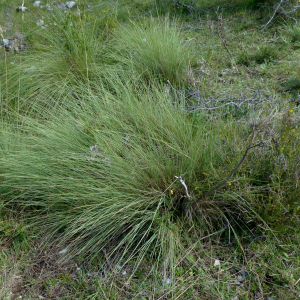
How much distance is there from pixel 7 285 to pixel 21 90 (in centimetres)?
213

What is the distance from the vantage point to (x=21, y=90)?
3510 millimetres

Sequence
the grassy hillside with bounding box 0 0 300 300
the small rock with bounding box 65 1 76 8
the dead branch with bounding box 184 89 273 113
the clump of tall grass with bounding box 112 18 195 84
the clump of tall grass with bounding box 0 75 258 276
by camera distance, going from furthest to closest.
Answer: the small rock with bounding box 65 1 76 8
the clump of tall grass with bounding box 112 18 195 84
the dead branch with bounding box 184 89 273 113
the clump of tall grass with bounding box 0 75 258 276
the grassy hillside with bounding box 0 0 300 300

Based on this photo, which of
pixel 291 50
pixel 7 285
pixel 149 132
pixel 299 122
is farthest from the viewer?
pixel 291 50

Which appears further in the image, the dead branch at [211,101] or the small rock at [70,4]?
the small rock at [70,4]

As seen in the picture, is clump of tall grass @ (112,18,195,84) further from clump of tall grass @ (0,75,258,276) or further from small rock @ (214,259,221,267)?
small rock @ (214,259,221,267)

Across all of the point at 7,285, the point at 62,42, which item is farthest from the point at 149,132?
the point at 62,42

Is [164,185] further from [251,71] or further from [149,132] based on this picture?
[251,71]

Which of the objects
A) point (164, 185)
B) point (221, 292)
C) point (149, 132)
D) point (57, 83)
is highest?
point (57, 83)

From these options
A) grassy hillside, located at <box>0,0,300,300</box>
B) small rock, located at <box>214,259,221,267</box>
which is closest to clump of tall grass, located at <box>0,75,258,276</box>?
grassy hillside, located at <box>0,0,300,300</box>

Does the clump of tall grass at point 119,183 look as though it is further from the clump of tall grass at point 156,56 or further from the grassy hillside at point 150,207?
the clump of tall grass at point 156,56

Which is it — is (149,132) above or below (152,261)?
above

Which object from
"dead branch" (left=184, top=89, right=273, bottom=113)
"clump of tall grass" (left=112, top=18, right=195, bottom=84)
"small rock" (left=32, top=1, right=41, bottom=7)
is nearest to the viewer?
"dead branch" (left=184, top=89, right=273, bottom=113)

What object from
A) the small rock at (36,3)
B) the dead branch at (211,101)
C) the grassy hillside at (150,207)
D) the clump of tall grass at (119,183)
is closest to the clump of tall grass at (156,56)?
the dead branch at (211,101)

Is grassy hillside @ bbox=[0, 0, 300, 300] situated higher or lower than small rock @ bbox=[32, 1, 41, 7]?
lower
